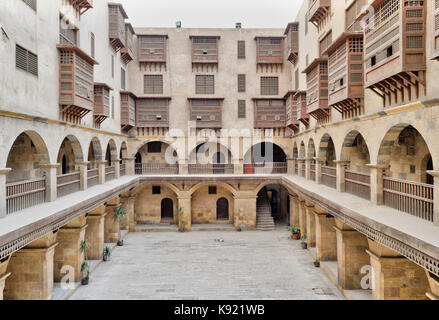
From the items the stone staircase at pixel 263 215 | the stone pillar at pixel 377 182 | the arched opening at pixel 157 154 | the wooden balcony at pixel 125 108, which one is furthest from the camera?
the arched opening at pixel 157 154

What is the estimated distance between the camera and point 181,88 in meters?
24.1

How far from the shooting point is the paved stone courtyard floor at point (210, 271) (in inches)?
473

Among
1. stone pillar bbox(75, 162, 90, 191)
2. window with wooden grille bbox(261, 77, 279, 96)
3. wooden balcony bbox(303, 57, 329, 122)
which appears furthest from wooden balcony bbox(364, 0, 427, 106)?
window with wooden grille bbox(261, 77, 279, 96)

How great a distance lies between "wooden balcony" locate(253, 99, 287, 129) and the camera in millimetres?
24016

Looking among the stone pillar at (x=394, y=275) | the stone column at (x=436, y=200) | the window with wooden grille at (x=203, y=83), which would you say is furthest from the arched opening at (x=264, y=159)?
the stone column at (x=436, y=200)

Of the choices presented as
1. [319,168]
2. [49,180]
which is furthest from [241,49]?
[49,180]

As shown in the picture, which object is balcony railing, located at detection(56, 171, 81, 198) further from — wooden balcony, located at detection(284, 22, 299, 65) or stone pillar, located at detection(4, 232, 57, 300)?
wooden balcony, located at detection(284, 22, 299, 65)

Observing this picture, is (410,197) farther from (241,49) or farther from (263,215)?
(241,49)

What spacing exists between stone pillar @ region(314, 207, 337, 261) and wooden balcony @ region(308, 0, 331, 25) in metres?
9.49

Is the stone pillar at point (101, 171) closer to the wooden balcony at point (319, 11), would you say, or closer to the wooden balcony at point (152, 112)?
the wooden balcony at point (152, 112)

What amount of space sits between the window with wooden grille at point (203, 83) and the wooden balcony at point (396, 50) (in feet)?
50.9
